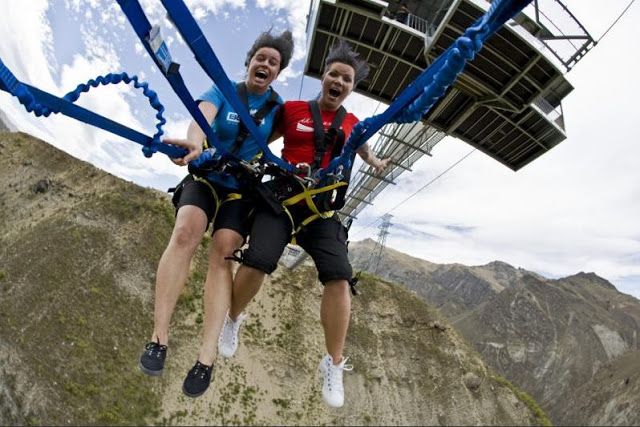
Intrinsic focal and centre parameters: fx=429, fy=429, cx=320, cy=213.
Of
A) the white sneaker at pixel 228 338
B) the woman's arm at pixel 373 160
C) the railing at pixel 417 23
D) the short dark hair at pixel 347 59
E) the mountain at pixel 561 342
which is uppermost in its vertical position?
the railing at pixel 417 23

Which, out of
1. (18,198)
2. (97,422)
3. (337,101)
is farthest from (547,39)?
(18,198)

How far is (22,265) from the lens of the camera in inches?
1211

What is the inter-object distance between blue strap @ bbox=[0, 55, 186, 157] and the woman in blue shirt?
440mm

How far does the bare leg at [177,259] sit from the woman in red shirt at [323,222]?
51cm

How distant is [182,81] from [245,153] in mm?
1461

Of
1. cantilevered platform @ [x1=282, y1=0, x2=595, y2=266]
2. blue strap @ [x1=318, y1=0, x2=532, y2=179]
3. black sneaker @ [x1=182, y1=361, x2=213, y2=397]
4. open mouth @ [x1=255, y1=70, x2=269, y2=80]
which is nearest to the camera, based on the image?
blue strap @ [x1=318, y1=0, x2=532, y2=179]

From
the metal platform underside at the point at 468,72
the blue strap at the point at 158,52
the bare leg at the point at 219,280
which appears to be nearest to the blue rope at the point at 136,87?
the blue strap at the point at 158,52

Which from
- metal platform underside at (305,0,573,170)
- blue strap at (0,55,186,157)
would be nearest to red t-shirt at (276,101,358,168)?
blue strap at (0,55,186,157)

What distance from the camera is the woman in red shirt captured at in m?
4.11

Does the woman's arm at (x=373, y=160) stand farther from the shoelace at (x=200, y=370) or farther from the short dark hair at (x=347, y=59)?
the shoelace at (x=200, y=370)

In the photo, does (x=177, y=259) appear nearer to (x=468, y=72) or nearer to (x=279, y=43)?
(x=279, y=43)

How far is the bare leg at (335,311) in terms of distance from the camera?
431 cm

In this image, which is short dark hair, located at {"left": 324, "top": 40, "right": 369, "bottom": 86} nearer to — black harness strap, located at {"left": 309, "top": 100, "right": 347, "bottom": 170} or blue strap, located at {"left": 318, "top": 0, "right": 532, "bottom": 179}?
black harness strap, located at {"left": 309, "top": 100, "right": 347, "bottom": 170}

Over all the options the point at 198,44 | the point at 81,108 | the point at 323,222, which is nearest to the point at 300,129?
the point at 323,222
